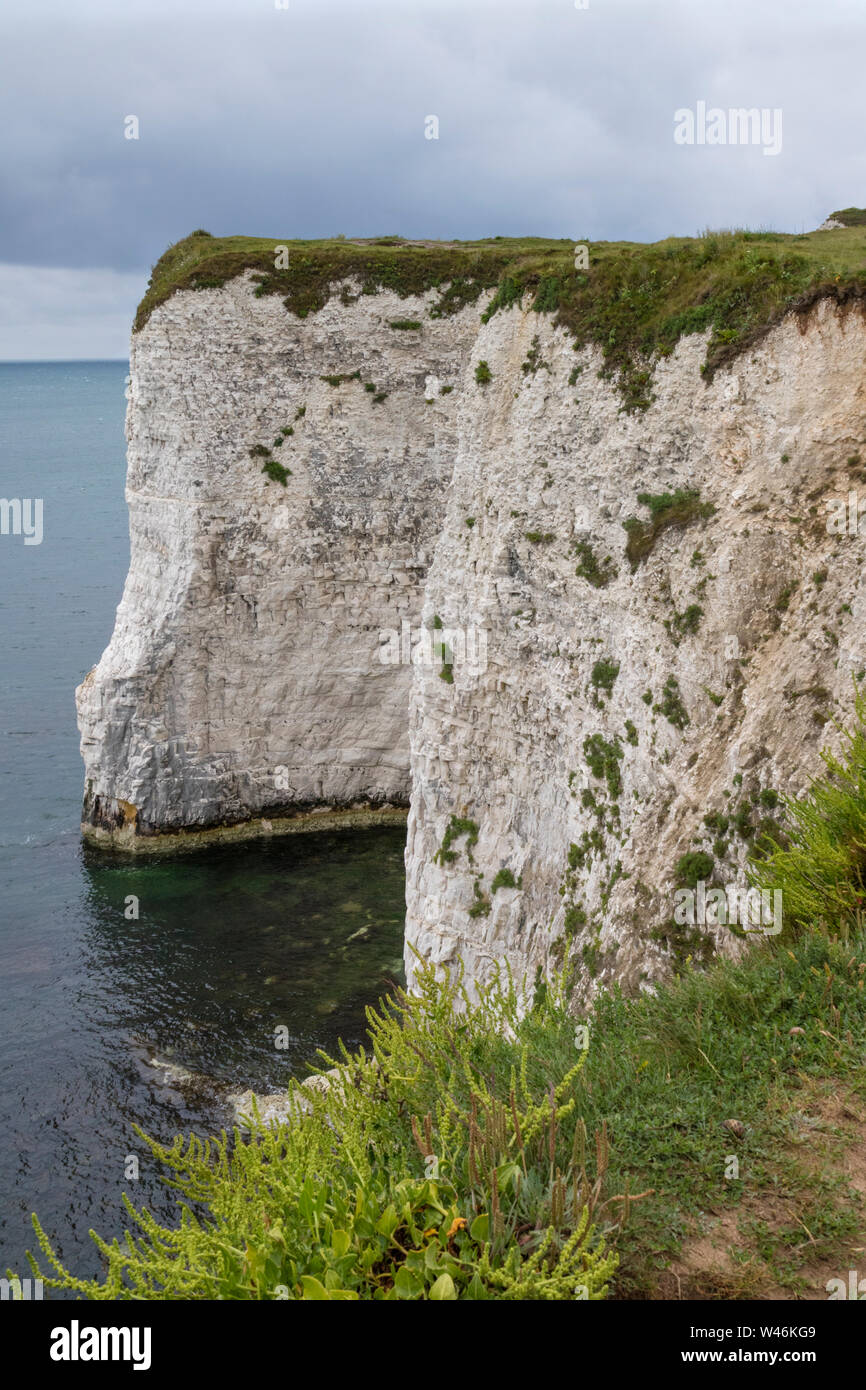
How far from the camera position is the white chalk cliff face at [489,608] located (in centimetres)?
1702

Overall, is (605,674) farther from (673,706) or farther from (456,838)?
(456,838)

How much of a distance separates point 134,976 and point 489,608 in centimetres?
1575

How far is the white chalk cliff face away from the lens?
17.0m

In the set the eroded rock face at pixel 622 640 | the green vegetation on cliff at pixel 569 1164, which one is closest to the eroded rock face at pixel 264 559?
the eroded rock face at pixel 622 640

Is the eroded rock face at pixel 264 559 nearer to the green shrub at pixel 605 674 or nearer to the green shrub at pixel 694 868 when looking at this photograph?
the green shrub at pixel 605 674

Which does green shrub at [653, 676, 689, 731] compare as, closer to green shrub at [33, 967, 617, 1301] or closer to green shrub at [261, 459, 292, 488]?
green shrub at [33, 967, 617, 1301]

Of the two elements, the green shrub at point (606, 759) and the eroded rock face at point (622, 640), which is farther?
the green shrub at point (606, 759)

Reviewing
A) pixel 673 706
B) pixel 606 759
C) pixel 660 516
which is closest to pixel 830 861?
pixel 673 706

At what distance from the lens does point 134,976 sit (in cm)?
2969

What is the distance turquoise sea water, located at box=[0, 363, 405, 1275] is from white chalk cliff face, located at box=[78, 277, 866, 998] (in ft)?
10.1

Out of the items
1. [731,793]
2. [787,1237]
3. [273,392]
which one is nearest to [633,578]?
[731,793]

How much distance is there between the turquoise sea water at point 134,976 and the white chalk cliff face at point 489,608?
3065 mm
